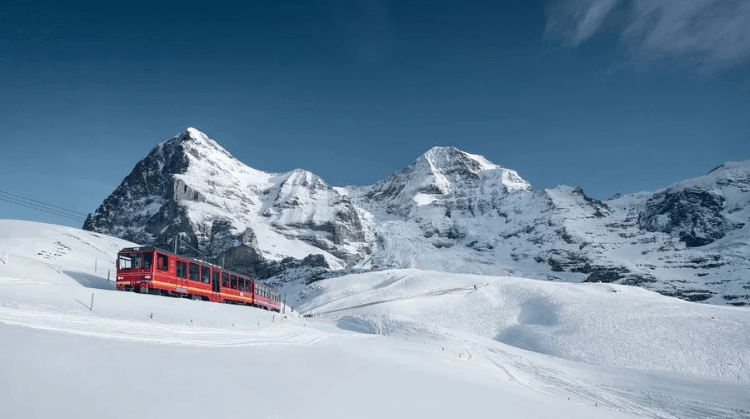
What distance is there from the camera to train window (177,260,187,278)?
30.8m

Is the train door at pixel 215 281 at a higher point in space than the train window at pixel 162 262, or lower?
lower

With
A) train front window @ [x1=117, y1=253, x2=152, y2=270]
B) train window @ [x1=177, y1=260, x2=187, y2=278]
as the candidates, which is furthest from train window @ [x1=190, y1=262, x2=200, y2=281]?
train front window @ [x1=117, y1=253, x2=152, y2=270]

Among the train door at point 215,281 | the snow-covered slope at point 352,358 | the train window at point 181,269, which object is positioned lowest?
the snow-covered slope at point 352,358

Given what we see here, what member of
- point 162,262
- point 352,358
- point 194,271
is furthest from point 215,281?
point 352,358

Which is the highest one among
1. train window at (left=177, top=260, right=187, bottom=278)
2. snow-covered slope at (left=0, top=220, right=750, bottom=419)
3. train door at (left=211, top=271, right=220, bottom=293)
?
train window at (left=177, top=260, right=187, bottom=278)

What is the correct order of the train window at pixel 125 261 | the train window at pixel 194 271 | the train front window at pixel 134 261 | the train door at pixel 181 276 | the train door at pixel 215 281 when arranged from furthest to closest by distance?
the train door at pixel 215 281, the train window at pixel 194 271, the train door at pixel 181 276, the train window at pixel 125 261, the train front window at pixel 134 261

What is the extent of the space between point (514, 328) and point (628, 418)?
3834 centimetres

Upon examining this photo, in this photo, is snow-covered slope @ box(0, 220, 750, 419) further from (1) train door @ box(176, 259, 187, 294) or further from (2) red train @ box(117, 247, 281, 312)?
(1) train door @ box(176, 259, 187, 294)

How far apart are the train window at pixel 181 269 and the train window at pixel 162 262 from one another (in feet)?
4.68

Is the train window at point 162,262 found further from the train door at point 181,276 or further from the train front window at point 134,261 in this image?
the train door at point 181,276

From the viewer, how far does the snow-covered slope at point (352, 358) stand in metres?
6.02

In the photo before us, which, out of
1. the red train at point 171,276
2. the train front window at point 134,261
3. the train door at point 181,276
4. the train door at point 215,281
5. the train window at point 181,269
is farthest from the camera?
the train door at point 215,281

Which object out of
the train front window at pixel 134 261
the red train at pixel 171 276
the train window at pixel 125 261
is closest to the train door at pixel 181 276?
the red train at pixel 171 276

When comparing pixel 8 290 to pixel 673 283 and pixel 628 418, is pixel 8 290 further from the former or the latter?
pixel 673 283
